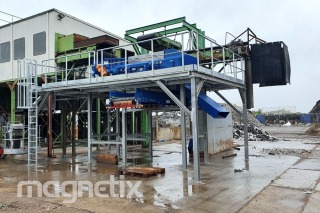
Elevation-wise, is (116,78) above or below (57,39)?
below

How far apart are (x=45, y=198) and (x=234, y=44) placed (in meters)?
9.05

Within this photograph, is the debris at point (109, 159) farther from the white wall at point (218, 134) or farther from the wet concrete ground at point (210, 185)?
the white wall at point (218, 134)

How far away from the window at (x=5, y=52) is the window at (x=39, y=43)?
2.56 metres

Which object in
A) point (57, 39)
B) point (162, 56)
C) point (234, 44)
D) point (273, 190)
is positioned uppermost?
point (57, 39)

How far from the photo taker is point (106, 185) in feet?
27.3

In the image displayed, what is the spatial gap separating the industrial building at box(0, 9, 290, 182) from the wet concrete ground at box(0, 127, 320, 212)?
81cm

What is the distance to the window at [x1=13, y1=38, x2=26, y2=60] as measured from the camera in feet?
54.9

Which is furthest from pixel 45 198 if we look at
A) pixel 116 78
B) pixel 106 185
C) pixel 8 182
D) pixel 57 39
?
pixel 57 39

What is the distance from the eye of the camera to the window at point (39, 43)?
51.3 ft

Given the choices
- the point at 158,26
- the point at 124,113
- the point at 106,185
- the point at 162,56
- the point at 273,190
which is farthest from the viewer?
the point at 158,26

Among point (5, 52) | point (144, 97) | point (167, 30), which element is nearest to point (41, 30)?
point (5, 52)

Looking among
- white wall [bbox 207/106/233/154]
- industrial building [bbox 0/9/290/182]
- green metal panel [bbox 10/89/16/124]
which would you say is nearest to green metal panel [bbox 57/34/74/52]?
industrial building [bbox 0/9/290/182]

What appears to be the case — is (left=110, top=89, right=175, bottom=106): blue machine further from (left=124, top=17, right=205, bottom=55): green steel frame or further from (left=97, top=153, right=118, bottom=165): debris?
(left=124, top=17, right=205, bottom=55): green steel frame

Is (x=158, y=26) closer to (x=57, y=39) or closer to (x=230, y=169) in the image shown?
Answer: (x=57, y=39)
